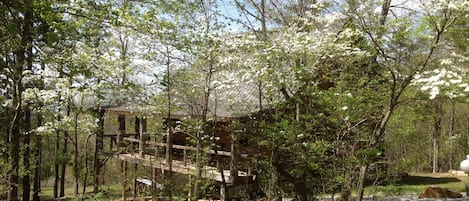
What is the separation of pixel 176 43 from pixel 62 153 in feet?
38.7

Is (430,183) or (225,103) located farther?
(430,183)

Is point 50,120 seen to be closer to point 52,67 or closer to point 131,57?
point 131,57

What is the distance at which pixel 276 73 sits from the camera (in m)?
6.11

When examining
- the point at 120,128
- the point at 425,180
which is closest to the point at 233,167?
the point at 120,128

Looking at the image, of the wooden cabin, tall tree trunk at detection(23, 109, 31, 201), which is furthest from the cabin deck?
tall tree trunk at detection(23, 109, 31, 201)

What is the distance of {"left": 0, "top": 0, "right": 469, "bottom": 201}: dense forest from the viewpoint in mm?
4309

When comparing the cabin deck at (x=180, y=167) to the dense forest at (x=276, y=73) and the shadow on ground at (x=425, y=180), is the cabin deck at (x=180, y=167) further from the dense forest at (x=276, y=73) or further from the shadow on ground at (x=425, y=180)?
the shadow on ground at (x=425, y=180)

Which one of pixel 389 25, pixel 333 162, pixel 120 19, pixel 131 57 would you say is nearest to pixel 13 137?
pixel 120 19

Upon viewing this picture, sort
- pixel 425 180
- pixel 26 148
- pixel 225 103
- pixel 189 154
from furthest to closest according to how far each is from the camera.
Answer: pixel 425 180 < pixel 26 148 < pixel 189 154 < pixel 225 103

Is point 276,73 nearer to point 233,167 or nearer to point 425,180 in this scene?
point 233,167

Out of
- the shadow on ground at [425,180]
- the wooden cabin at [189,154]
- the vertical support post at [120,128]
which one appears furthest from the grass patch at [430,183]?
the vertical support post at [120,128]

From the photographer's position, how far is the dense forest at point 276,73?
14.1ft

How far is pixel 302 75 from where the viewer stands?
20.3 ft

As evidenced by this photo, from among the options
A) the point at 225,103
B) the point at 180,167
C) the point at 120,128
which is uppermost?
the point at 225,103
